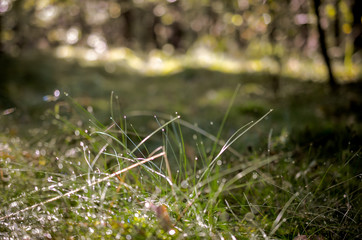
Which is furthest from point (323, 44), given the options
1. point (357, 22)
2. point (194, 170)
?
point (194, 170)

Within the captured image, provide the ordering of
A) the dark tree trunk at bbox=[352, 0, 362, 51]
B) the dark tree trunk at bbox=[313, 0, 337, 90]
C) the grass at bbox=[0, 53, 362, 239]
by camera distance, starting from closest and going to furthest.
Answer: the grass at bbox=[0, 53, 362, 239], the dark tree trunk at bbox=[352, 0, 362, 51], the dark tree trunk at bbox=[313, 0, 337, 90]

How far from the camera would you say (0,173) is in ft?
5.40

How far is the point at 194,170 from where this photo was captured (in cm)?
135

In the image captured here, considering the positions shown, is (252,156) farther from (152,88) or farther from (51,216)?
(152,88)

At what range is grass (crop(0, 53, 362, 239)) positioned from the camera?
124cm

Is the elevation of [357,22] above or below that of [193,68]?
above

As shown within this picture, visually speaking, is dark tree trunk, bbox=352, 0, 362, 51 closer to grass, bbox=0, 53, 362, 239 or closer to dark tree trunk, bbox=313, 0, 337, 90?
dark tree trunk, bbox=313, 0, 337, 90

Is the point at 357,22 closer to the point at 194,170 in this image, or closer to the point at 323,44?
the point at 323,44

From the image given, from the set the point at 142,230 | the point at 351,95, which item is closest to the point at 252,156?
the point at 142,230

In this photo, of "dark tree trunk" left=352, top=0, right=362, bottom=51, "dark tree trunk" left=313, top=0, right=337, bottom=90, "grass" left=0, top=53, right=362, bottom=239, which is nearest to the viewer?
"grass" left=0, top=53, right=362, bottom=239

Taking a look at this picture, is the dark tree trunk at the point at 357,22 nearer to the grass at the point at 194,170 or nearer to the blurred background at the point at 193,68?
the blurred background at the point at 193,68

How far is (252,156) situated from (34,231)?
4.88 ft

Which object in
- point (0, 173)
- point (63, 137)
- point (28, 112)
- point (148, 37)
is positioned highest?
point (0, 173)

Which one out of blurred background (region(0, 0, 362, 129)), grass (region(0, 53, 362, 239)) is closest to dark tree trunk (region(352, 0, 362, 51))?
blurred background (region(0, 0, 362, 129))
